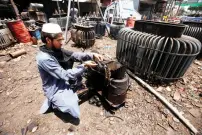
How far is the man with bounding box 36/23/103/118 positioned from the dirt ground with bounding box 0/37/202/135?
366 millimetres

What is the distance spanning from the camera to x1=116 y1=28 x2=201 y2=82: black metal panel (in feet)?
9.98

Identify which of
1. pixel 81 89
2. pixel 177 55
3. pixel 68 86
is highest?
pixel 177 55

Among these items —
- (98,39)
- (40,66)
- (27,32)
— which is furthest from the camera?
(98,39)

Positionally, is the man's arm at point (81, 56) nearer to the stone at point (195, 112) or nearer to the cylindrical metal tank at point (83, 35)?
the stone at point (195, 112)

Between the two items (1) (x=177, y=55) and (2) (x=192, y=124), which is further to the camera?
(1) (x=177, y=55)

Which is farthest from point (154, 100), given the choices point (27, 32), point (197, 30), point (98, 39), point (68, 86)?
point (27, 32)

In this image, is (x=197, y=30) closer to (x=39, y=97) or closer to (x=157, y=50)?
(x=157, y=50)

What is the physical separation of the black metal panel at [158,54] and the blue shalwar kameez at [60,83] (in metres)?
1.84

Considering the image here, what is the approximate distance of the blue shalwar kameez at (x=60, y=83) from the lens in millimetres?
2074

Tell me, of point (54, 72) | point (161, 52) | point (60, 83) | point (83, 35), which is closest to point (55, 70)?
point (54, 72)

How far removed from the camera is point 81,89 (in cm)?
299

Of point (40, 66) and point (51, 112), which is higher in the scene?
point (40, 66)

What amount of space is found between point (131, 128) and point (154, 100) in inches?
43.8

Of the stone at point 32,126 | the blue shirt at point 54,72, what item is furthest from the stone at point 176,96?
the stone at point 32,126
